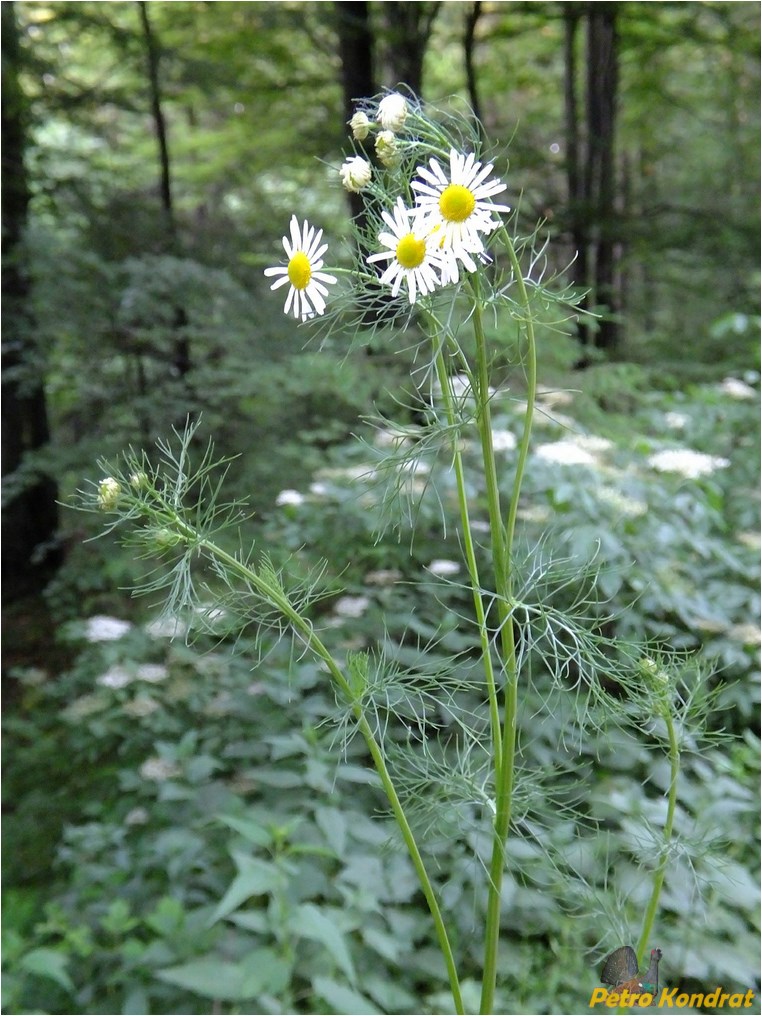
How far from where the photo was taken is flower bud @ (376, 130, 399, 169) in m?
0.66

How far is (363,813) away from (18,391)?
2.59 m

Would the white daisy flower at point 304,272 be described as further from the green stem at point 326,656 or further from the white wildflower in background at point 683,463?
the white wildflower in background at point 683,463

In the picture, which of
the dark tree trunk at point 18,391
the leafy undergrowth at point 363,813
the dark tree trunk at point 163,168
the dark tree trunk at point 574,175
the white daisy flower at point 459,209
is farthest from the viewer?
the dark tree trunk at point 574,175

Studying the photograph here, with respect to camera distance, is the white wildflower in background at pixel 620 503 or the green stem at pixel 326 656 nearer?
the green stem at pixel 326 656

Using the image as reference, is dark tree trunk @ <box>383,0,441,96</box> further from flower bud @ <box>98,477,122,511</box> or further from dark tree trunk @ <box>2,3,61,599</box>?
flower bud @ <box>98,477,122,511</box>

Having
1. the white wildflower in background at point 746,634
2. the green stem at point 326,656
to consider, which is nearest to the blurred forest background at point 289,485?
the white wildflower in background at point 746,634

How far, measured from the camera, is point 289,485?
3.12 meters

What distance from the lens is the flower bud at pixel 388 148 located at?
0.66 metres

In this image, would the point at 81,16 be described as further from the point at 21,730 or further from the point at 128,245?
the point at 21,730

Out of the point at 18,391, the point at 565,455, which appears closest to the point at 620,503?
the point at 565,455

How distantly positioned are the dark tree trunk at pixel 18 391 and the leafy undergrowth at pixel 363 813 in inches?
54.9

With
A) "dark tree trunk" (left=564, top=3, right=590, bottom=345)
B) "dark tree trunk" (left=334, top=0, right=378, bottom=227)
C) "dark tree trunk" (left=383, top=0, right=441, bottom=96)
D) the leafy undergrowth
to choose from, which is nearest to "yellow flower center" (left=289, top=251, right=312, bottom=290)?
the leafy undergrowth

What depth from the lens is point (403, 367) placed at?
12.0 feet

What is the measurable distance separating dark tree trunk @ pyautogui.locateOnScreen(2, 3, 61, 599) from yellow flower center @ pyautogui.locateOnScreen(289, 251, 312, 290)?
9.35 ft
